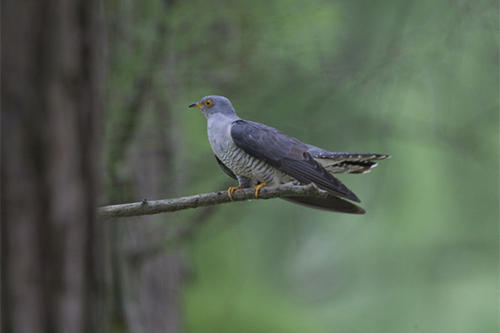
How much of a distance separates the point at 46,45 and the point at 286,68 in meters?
4.78

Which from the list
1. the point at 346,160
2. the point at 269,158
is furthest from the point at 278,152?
the point at 346,160

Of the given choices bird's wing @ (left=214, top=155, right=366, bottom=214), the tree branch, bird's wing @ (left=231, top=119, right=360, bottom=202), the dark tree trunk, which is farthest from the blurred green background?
the dark tree trunk

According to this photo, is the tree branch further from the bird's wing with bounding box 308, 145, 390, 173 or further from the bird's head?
the bird's head

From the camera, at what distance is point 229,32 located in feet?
19.5

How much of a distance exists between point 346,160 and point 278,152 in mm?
504

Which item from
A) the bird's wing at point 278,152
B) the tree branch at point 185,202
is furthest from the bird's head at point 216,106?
the tree branch at point 185,202

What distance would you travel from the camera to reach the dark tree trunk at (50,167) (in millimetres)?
1460

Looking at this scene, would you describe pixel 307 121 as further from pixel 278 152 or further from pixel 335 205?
pixel 335 205

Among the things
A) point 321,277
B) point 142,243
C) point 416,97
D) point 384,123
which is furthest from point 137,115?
point 321,277

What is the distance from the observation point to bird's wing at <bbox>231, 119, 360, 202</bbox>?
4219 millimetres

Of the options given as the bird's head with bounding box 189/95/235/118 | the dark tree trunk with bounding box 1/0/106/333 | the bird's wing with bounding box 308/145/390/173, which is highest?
the bird's head with bounding box 189/95/235/118

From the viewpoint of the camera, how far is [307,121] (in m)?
5.62

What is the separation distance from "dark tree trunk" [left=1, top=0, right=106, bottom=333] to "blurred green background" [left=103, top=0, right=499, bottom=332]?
10.7ft

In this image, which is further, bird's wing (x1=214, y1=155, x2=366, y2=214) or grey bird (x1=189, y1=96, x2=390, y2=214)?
grey bird (x1=189, y1=96, x2=390, y2=214)
